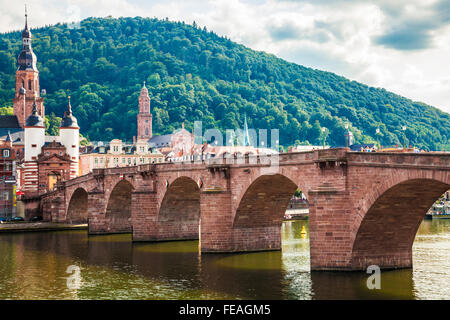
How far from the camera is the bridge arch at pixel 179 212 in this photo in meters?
55.6

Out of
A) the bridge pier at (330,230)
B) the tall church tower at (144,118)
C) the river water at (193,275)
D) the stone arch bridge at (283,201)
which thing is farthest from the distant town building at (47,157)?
the tall church tower at (144,118)

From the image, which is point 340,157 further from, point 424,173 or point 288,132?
point 288,132

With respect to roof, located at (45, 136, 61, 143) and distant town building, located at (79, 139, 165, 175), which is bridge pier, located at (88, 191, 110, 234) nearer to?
roof, located at (45, 136, 61, 143)

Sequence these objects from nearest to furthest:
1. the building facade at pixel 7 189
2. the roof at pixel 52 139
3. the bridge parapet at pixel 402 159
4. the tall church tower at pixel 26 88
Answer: the bridge parapet at pixel 402 159
the building facade at pixel 7 189
the roof at pixel 52 139
the tall church tower at pixel 26 88

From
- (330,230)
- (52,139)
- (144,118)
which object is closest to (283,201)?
(330,230)

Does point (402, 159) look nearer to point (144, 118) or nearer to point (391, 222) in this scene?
point (391, 222)

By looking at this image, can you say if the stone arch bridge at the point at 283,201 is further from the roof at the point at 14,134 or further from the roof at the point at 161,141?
the roof at the point at 161,141

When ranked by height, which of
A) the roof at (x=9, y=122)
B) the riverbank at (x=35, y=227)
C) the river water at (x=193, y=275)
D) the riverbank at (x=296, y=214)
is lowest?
the river water at (x=193, y=275)

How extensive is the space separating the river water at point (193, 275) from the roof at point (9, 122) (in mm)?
75591

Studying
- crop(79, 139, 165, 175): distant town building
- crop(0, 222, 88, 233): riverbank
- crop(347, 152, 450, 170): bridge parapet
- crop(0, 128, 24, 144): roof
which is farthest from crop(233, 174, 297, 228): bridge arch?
crop(0, 128, 24, 144): roof

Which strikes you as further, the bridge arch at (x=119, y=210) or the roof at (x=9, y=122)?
the roof at (x=9, y=122)

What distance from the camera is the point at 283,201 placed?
46.1m

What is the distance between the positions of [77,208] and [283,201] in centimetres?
4131
